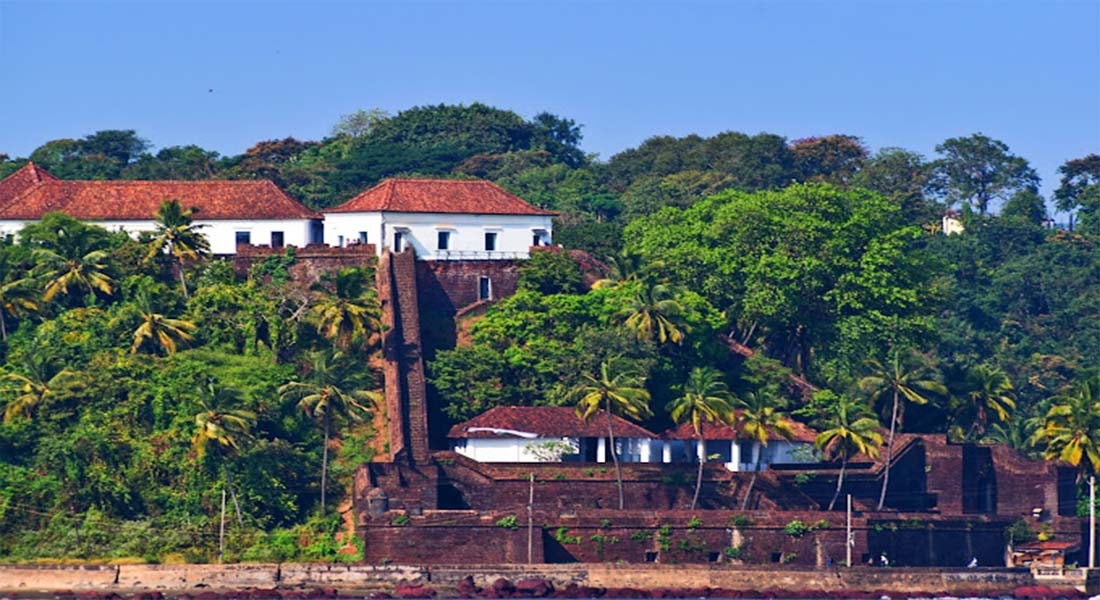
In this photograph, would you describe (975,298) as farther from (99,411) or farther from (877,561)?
(99,411)

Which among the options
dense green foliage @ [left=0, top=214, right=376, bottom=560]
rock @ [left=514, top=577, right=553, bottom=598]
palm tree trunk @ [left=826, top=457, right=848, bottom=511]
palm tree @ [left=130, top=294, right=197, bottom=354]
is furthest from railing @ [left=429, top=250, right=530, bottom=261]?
rock @ [left=514, top=577, right=553, bottom=598]

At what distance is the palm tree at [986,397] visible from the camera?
318 ft

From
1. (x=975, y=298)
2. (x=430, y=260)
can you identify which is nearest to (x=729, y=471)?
(x=430, y=260)

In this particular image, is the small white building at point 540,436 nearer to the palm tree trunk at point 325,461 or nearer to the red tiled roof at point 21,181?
the palm tree trunk at point 325,461

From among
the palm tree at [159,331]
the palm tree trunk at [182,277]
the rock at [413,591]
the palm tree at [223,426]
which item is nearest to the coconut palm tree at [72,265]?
the palm tree trunk at [182,277]

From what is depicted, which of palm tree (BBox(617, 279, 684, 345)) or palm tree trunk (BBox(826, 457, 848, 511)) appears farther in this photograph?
palm tree (BBox(617, 279, 684, 345))

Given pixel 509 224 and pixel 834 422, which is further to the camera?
pixel 509 224

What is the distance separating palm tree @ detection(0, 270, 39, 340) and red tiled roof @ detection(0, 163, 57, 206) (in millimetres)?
10843

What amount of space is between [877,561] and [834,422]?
517 centimetres

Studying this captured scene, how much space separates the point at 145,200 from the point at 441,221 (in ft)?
40.2

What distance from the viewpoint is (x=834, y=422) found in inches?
3533

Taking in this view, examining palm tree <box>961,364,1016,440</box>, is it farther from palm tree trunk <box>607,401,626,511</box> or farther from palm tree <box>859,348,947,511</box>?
palm tree trunk <box>607,401,626,511</box>

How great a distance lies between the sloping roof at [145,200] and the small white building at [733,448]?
2141cm

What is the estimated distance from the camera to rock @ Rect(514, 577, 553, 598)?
8338cm
